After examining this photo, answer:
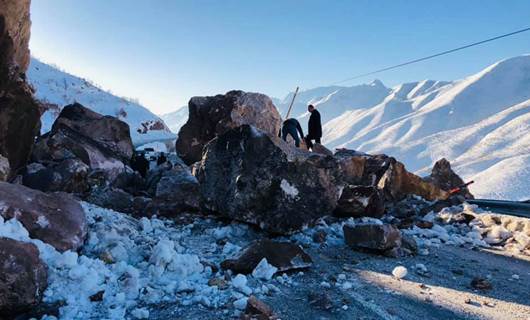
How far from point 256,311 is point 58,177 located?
591 cm

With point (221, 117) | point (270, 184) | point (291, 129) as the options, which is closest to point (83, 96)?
point (221, 117)

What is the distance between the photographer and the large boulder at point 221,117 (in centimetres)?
1226

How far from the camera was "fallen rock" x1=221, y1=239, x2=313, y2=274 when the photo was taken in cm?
413

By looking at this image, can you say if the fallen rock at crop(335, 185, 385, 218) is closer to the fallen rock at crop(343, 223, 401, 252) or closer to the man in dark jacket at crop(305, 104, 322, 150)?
the fallen rock at crop(343, 223, 401, 252)

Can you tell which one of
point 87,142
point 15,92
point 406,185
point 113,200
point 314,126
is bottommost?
point 113,200

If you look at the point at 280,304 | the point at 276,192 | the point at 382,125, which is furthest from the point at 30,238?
the point at 382,125

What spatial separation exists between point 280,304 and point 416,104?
91465 millimetres

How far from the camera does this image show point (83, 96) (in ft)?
111

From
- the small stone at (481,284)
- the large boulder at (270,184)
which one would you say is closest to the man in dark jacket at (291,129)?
the large boulder at (270,184)

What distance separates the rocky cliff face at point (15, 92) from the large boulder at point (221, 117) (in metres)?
5.14

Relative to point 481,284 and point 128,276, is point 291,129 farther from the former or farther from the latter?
point 128,276

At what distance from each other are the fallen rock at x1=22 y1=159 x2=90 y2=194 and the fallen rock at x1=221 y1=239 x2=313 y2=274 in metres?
4.80

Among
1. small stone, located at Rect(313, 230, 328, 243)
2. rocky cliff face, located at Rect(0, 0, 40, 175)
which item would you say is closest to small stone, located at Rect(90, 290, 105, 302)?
small stone, located at Rect(313, 230, 328, 243)

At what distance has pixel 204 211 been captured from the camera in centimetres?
666
